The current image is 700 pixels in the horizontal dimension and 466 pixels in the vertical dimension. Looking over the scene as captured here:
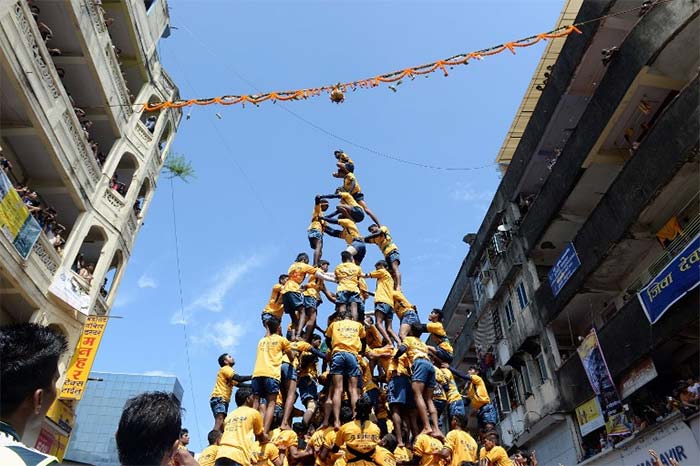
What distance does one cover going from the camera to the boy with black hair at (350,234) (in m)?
12.6

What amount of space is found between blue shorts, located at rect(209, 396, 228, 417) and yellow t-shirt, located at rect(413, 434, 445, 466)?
4.02 m

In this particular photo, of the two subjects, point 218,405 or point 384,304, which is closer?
point 218,405

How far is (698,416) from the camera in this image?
9.72 metres

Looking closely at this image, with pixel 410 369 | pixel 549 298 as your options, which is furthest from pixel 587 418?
pixel 410 369

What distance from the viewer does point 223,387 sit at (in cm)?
906

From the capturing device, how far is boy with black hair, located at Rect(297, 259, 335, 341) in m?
10.8

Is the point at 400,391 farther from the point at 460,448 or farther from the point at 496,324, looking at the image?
the point at 496,324

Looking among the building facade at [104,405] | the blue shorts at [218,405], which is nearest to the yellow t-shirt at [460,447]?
the blue shorts at [218,405]

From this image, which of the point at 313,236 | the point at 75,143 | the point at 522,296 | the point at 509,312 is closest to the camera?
the point at 313,236

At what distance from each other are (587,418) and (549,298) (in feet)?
14.8

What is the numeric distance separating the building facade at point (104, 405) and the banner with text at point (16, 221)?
47025 millimetres

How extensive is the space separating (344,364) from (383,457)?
208cm

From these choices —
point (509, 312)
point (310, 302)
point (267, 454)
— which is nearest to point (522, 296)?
point (509, 312)

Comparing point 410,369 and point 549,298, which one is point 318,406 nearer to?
point 410,369
